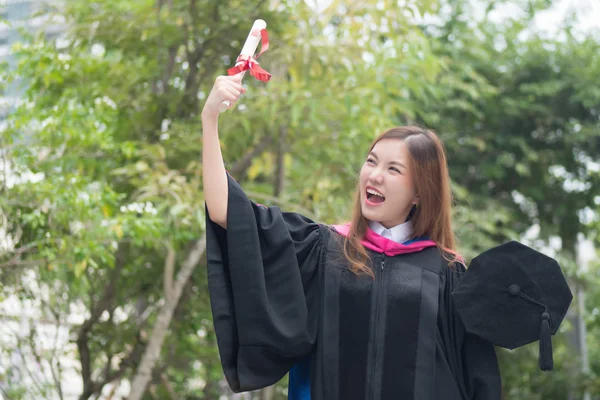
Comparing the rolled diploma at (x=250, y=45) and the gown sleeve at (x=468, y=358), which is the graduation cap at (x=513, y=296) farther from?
the rolled diploma at (x=250, y=45)

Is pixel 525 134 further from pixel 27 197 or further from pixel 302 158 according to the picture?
pixel 27 197

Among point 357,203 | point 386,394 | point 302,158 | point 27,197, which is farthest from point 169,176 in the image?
point 386,394

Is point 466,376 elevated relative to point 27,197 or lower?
elevated

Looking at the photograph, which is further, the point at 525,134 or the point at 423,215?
the point at 525,134

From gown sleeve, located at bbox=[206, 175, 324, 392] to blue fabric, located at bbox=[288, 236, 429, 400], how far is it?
0.15ft

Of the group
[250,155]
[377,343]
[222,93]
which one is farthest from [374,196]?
[250,155]

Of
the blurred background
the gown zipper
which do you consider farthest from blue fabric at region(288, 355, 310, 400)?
the blurred background

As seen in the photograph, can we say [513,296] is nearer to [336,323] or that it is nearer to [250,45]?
[336,323]

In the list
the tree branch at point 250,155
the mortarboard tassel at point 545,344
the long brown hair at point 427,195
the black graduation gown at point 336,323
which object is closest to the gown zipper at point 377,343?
the black graduation gown at point 336,323

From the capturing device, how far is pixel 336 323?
2.16 metres

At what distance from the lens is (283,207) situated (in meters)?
4.58

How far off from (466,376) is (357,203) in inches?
22.3

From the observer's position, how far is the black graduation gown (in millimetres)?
2109

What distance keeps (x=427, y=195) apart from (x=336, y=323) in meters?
0.45
